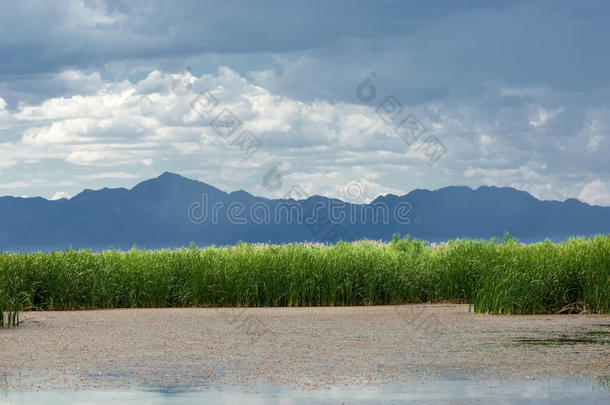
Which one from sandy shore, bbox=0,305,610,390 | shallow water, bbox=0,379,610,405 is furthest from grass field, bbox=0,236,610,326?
shallow water, bbox=0,379,610,405

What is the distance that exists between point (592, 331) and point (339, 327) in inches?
149

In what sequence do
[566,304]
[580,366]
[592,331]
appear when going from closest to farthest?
[580,366] < [592,331] < [566,304]

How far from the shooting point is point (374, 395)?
6953 mm

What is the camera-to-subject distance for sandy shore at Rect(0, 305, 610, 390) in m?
7.98

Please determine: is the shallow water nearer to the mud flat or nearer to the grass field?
the mud flat

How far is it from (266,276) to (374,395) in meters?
10.6

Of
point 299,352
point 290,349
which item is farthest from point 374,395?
point 290,349

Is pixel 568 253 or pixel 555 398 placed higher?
pixel 568 253

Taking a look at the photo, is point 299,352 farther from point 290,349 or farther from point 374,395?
point 374,395

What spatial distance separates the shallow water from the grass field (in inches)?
322

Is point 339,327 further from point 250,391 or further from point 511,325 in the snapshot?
point 250,391

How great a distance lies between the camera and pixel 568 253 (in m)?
16.0

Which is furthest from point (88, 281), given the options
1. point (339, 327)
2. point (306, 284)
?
point (339, 327)

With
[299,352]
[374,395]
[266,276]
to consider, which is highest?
[266,276]
